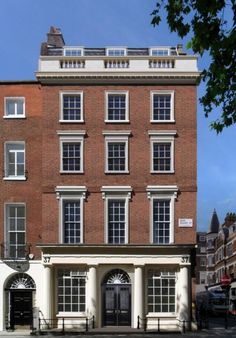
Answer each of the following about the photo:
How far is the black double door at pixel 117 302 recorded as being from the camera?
40125 mm

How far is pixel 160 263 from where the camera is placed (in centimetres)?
3962

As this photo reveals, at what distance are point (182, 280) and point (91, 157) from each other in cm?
870

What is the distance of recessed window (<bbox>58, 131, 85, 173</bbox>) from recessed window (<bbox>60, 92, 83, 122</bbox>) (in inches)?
39.0

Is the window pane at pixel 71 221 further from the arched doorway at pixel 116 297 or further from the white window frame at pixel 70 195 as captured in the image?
the arched doorway at pixel 116 297

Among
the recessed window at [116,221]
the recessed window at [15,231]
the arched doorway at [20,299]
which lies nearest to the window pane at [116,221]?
the recessed window at [116,221]

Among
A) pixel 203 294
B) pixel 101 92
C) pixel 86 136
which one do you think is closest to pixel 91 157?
pixel 86 136

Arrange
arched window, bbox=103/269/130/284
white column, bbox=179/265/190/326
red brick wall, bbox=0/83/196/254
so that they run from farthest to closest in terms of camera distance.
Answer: arched window, bbox=103/269/130/284, red brick wall, bbox=0/83/196/254, white column, bbox=179/265/190/326

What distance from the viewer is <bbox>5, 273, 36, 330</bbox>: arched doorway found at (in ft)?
132

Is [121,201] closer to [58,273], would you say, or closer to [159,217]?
[159,217]

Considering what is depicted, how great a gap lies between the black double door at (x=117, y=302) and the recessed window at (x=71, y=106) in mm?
9943

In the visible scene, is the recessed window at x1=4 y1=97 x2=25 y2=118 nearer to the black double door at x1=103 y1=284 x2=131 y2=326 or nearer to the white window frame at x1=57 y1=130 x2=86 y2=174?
the white window frame at x1=57 y1=130 x2=86 y2=174

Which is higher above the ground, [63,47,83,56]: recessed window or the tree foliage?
[63,47,83,56]: recessed window

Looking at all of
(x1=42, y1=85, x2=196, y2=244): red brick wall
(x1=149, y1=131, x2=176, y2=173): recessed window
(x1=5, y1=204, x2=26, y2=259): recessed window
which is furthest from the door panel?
(x1=149, y1=131, x2=176, y2=173): recessed window

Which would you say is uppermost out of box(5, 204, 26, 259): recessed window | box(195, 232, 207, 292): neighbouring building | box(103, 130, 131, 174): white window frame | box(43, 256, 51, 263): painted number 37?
box(103, 130, 131, 174): white window frame
